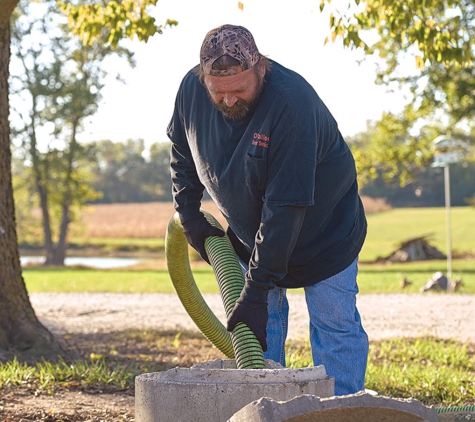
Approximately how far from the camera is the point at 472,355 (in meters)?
6.25

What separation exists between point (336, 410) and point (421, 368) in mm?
3432

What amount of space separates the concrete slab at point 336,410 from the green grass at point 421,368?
2.09 m

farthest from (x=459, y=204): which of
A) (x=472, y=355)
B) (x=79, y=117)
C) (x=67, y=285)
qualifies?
(x=472, y=355)

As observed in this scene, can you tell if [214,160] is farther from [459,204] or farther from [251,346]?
[459,204]

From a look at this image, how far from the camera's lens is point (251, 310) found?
298cm

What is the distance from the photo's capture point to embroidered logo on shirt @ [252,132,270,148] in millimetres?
2908

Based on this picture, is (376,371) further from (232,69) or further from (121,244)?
(121,244)

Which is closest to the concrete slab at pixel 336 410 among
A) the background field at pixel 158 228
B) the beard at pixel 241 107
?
the beard at pixel 241 107

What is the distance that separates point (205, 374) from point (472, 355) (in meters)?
4.03

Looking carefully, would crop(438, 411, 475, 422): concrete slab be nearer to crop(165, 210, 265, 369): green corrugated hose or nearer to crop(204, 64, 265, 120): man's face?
Result: crop(165, 210, 265, 369): green corrugated hose

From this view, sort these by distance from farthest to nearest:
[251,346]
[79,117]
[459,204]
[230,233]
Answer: [459,204] < [79,117] < [230,233] < [251,346]

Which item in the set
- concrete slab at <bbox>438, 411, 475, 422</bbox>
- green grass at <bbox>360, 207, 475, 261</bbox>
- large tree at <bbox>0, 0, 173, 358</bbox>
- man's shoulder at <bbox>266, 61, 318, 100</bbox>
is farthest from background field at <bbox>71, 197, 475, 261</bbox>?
man's shoulder at <bbox>266, 61, 318, 100</bbox>

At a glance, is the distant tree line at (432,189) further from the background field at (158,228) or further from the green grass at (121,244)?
the green grass at (121,244)

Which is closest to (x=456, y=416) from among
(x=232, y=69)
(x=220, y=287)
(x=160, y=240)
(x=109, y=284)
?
(x=220, y=287)
